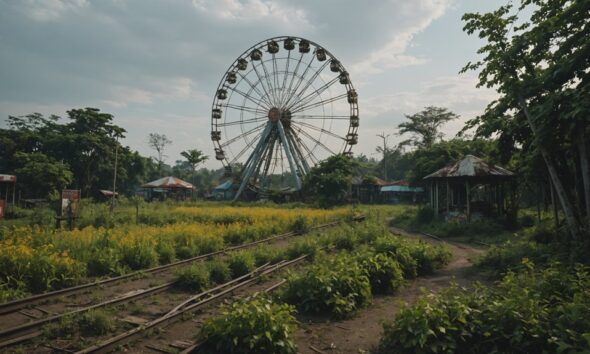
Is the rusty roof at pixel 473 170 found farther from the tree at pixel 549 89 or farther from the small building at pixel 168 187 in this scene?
the small building at pixel 168 187

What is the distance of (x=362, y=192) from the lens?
50.7m

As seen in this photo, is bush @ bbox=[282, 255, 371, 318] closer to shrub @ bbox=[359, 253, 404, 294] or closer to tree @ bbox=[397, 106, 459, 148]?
shrub @ bbox=[359, 253, 404, 294]

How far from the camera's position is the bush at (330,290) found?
680 centimetres

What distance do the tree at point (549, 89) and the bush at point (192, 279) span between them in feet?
26.5

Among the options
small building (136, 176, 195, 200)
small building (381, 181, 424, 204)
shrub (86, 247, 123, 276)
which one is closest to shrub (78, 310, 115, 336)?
shrub (86, 247, 123, 276)

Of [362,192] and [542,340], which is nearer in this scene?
[542,340]

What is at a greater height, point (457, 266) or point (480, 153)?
point (480, 153)

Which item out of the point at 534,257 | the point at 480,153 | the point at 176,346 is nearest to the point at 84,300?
the point at 176,346

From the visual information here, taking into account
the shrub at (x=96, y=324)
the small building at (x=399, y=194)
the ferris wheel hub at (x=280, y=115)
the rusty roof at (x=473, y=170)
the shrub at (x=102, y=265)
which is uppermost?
the ferris wheel hub at (x=280, y=115)

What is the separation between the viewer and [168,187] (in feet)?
150

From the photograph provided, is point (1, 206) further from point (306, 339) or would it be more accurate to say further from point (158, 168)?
point (158, 168)

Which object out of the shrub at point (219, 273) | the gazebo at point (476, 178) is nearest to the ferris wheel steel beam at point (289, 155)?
the gazebo at point (476, 178)

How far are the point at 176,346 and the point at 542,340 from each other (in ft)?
15.4

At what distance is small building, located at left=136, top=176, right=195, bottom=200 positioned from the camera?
45.9 m
